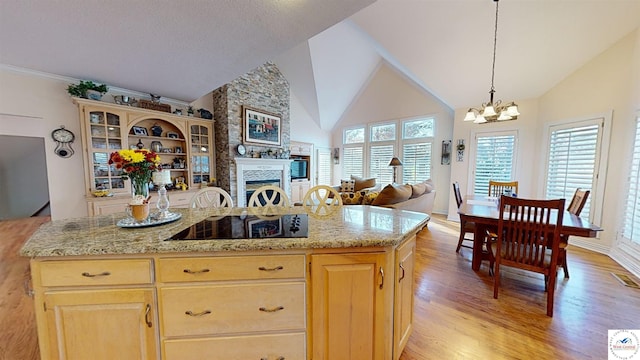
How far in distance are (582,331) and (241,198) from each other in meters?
5.25

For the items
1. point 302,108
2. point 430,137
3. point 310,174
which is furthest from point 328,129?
point 430,137

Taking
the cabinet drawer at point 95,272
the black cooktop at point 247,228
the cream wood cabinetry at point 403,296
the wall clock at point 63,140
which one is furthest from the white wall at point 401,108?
the wall clock at point 63,140

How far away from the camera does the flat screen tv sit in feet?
22.6

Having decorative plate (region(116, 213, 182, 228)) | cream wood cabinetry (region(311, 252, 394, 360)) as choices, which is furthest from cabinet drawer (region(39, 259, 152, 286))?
cream wood cabinetry (region(311, 252, 394, 360))

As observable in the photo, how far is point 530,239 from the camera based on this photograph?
204 cm

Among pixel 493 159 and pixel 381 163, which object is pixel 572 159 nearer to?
pixel 493 159

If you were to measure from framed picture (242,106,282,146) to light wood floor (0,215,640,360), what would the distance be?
402cm

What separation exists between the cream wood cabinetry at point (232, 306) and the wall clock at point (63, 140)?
3.78m

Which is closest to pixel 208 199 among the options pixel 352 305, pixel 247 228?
pixel 247 228

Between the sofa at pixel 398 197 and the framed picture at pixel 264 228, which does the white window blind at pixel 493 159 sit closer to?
the sofa at pixel 398 197

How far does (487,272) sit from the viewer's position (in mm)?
2688

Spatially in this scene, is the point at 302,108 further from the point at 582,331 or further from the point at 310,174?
the point at 582,331

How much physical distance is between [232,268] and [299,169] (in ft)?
19.5

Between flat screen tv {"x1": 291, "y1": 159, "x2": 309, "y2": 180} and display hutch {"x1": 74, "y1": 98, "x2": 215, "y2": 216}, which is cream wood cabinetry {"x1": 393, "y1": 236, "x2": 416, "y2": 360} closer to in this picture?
display hutch {"x1": 74, "y1": 98, "x2": 215, "y2": 216}
